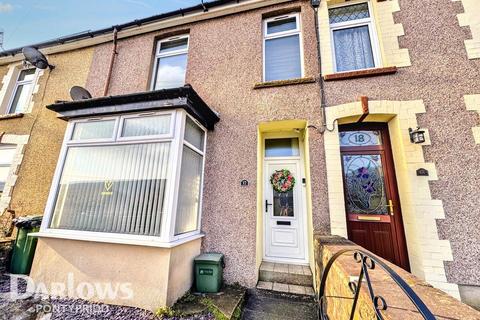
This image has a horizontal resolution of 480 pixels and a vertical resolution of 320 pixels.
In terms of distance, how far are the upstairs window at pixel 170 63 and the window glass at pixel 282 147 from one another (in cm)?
284

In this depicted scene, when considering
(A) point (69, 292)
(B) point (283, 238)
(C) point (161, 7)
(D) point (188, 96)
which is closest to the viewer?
(A) point (69, 292)

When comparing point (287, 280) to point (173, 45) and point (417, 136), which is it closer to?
point (417, 136)

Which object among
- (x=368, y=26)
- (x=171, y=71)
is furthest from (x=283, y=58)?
(x=171, y=71)

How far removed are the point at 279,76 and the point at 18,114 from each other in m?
7.61

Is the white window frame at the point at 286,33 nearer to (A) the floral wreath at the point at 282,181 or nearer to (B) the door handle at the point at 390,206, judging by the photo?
(A) the floral wreath at the point at 282,181

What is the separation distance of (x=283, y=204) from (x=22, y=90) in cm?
916

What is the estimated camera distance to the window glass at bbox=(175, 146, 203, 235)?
3.28 metres

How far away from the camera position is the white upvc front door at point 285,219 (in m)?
4.05

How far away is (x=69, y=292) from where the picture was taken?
301 centimetres

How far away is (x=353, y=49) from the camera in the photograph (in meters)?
4.17

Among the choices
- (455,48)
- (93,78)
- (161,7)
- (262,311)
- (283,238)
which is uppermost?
(161,7)

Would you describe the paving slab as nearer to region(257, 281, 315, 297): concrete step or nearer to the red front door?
region(257, 281, 315, 297): concrete step

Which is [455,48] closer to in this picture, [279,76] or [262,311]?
[279,76]

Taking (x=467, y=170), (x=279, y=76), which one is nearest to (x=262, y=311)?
(x=467, y=170)
